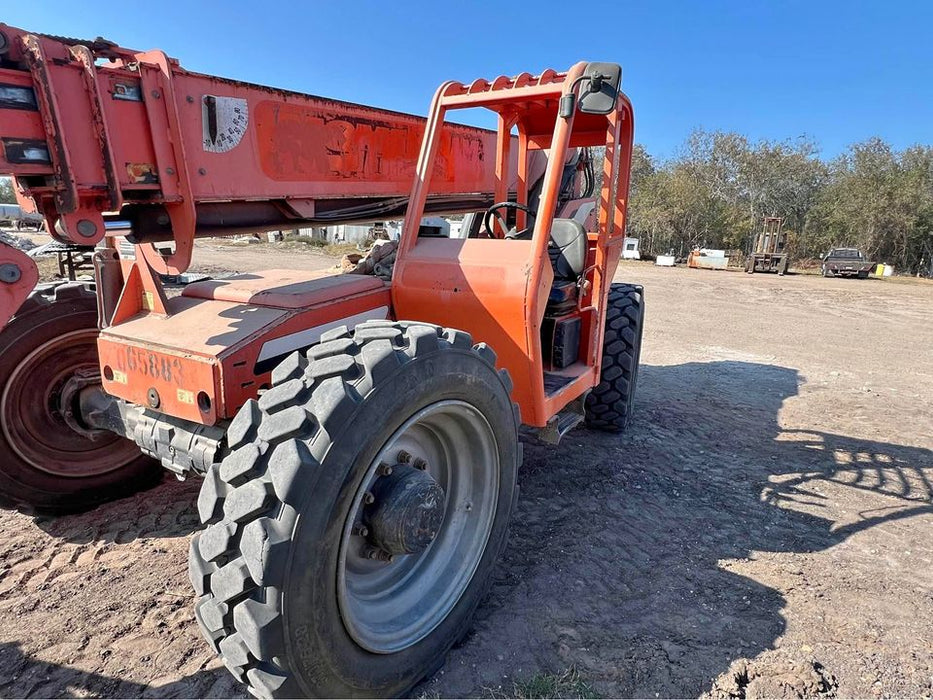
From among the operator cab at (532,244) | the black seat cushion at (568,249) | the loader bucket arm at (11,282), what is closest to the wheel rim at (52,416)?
the loader bucket arm at (11,282)

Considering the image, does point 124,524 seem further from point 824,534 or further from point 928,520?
point 928,520

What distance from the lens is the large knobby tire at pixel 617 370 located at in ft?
16.5

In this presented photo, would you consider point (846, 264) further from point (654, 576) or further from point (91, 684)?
point (91, 684)

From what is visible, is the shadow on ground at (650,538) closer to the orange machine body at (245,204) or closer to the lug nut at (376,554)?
the lug nut at (376,554)

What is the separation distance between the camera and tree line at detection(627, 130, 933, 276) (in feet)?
93.9

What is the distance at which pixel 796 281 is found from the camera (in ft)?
70.8

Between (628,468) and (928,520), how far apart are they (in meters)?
1.96

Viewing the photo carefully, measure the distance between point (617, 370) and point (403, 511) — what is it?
3.27 meters

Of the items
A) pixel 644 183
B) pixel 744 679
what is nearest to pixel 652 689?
pixel 744 679

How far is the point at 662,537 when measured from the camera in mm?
3588

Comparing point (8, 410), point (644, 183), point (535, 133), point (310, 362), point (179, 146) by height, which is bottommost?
point (8, 410)

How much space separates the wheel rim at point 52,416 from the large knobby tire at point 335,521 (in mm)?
2147

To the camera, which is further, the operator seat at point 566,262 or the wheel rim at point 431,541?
the operator seat at point 566,262

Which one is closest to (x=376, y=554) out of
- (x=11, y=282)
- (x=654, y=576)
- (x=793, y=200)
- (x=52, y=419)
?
(x=654, y=576)
